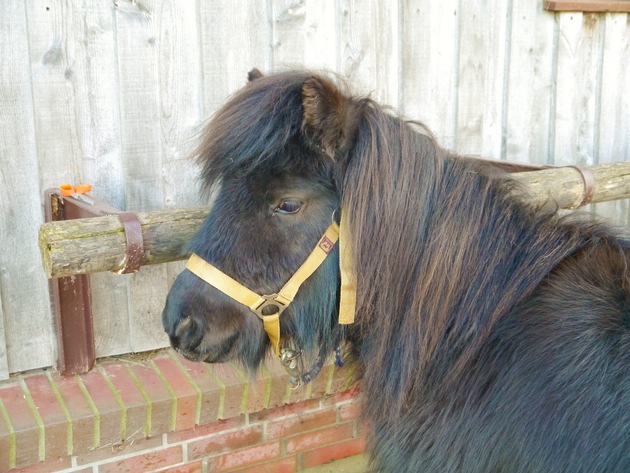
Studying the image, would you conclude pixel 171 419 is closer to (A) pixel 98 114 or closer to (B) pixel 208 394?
(B) pixel 208 394

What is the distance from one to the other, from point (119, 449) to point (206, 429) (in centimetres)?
38

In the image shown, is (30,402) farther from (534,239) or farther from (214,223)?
(534,239)

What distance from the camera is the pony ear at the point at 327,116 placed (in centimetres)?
162

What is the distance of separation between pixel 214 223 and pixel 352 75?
1560 mm

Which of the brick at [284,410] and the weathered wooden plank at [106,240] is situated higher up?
the weathered wooden plank at [106,240]

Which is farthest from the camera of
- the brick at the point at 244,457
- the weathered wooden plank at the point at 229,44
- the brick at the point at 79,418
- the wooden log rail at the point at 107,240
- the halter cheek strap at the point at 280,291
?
the brick at the point at 244,457

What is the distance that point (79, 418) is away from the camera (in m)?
2.34

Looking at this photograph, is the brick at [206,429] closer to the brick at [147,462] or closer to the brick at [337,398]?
the brick at [147,462]

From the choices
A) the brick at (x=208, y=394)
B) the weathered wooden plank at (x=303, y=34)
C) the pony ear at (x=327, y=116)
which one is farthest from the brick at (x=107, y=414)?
the weathered wooden plank at (x=303, y=34)

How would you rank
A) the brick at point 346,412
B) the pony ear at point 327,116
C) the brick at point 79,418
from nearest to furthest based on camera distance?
1. the pony ear at point 327,116
2. the brick at point 79,418
3. the brick at point 346,412

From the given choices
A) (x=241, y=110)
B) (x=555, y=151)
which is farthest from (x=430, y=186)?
(x=555, y=151)

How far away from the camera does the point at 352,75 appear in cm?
304

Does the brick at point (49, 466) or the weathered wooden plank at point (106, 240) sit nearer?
the weathered wooden plank at point (106, 240)

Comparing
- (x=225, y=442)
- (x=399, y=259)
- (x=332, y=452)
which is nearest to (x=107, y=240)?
(x=399, y=259)
